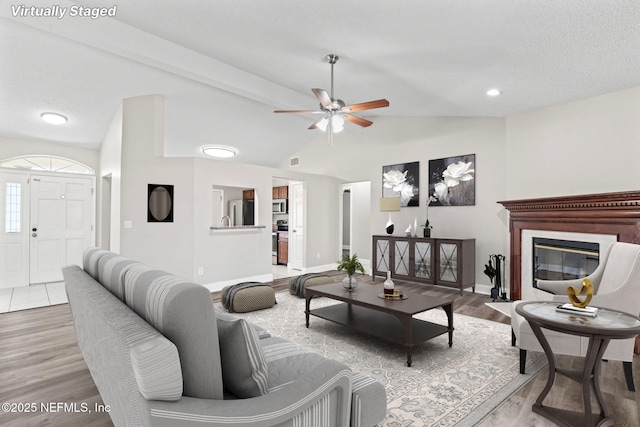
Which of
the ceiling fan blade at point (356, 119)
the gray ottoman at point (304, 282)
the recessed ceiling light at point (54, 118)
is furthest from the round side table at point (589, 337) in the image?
the recessed ceiling light at point (54, 118)

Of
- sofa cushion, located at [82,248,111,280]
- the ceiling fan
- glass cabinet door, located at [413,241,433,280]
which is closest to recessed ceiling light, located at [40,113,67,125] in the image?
sofa cushion, located at [82,248,111,280]

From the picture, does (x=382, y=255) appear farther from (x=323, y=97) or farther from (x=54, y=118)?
(x=54, y=118)

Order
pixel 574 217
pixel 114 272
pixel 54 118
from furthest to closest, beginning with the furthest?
pixel 54 118 → pixel 574 217 → pixel 114 272

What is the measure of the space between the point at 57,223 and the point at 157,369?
6075mm

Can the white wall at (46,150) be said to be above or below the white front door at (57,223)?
above

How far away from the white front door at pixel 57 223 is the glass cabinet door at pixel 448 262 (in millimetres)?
6029

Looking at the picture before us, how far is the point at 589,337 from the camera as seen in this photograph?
1.90 metres

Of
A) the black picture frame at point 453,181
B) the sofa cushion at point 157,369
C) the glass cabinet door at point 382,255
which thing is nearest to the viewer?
the sofa cushion at point 157,369

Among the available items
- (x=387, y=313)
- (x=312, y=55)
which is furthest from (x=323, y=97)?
(x=387, y=313)

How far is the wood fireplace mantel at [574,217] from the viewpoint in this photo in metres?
3.07

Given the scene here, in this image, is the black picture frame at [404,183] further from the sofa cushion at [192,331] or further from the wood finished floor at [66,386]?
the sofa cushion at [192,331]

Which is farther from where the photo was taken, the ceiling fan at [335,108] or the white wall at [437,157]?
the white wall at [437,157]

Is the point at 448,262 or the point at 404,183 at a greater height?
the point at 404,183

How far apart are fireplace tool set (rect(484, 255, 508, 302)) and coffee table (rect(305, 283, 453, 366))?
2.04m
